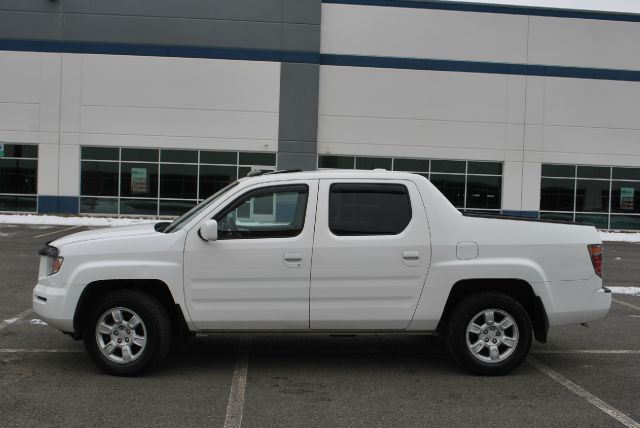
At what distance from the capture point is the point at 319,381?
5387 millimetres

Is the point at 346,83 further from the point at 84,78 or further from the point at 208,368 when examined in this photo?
the point at 208,368

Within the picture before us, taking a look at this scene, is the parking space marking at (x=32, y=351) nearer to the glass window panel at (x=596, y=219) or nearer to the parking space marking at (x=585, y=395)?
the parking space marking at (x=585, y=395)

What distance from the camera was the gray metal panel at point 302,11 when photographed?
2527 centimetres

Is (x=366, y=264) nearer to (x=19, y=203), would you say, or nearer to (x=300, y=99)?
(x=300, y=99)

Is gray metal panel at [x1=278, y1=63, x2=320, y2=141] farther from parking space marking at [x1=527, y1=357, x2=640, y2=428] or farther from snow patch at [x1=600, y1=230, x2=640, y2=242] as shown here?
parking space marking at [x1=527, y1=357, x2=640, y2=428]

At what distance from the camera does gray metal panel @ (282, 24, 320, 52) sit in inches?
999

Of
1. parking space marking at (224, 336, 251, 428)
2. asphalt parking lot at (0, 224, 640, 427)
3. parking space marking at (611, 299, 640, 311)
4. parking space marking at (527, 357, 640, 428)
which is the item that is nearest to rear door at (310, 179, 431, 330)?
asphalt parking lot at (0, 224, 640, 427)

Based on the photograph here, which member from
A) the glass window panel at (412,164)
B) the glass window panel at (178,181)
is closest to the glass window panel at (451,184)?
the glass window panel at (412,164)

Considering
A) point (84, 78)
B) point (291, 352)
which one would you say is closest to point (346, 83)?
point (84, 78)

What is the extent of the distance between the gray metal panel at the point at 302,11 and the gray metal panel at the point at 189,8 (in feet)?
1.11

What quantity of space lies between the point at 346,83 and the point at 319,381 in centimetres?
2151

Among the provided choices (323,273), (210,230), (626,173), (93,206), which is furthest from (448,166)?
(210,230)

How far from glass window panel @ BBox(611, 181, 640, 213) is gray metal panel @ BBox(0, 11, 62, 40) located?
25387 mm

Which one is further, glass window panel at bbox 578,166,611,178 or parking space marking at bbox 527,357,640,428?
glass window panel at bbox 578,166,611,178
